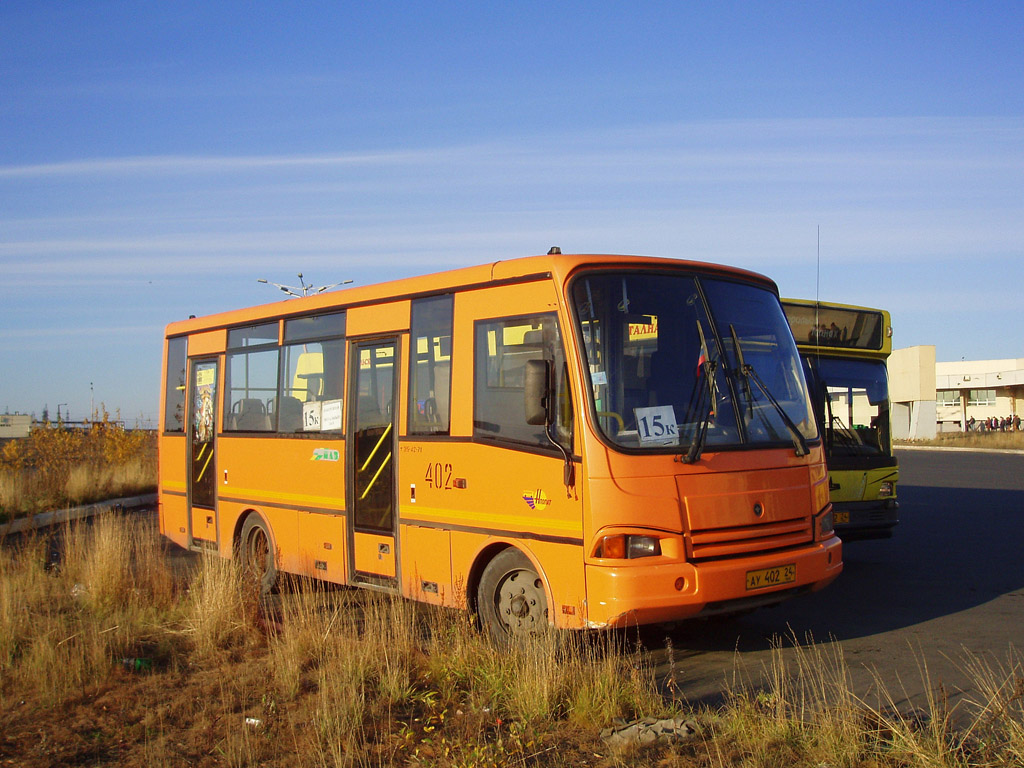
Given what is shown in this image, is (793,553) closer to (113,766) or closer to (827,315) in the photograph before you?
(113,766)

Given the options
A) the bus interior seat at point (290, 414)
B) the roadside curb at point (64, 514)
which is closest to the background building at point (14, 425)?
the roadside curb at point (64, 514)

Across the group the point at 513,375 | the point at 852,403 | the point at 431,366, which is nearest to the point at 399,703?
the point at 513,375

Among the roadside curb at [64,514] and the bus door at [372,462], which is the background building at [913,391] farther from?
the bus door at [372,462]

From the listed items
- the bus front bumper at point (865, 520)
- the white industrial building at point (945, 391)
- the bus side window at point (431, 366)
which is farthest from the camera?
the white industrial building at point (945, 391)

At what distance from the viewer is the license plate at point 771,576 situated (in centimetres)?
718

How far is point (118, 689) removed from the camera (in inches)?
271

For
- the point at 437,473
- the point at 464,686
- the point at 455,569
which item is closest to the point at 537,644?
the point at 464,686

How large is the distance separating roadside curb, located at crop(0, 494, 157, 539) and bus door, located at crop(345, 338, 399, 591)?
557 cm

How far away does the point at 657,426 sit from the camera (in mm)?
7168

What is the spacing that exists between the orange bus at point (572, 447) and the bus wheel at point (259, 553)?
3.89ft

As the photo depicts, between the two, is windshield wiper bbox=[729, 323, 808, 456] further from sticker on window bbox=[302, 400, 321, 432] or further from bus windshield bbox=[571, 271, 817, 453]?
sticker on window bbox=[302, 400, 321, 432]

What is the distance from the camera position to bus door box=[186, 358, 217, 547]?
1271 centimetres

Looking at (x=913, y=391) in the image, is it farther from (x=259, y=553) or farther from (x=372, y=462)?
(x=372, y=462)

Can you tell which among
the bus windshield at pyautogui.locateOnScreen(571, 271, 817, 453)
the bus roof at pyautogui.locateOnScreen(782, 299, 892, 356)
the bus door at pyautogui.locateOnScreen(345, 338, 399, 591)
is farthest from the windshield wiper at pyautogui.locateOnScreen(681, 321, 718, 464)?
the bus roof at pyautogui.locateOnScreen(782, 299, 892, 356)
